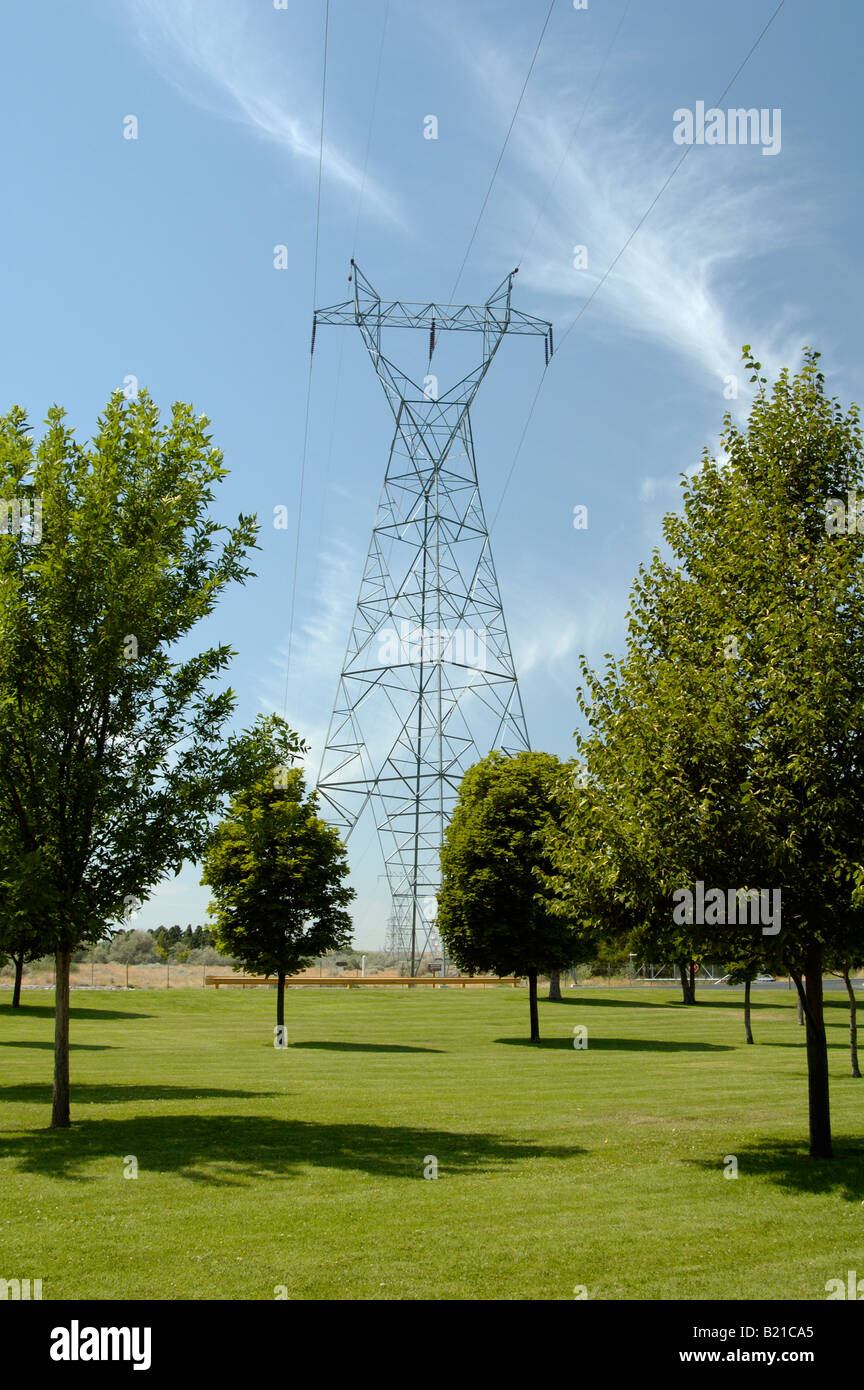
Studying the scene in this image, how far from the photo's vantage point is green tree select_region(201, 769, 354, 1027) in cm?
4172

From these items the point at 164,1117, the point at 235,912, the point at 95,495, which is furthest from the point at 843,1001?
the point at 95,495

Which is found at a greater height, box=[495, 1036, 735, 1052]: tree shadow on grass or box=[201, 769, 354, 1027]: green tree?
box=[201, 769, 354, 1027]: green tree

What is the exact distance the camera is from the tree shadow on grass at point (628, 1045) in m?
39.2

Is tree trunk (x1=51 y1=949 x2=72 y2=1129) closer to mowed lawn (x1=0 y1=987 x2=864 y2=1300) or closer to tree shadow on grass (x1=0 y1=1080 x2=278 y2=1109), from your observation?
mowed lawn (x1=0 y1=987 x2=864 y2=1300)

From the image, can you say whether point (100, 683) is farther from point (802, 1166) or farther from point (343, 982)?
point (343, 982)

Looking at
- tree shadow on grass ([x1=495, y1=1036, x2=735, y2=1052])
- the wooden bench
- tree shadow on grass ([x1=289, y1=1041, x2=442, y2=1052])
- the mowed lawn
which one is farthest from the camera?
the wooden bench

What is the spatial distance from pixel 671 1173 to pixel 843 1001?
59033 millimetres

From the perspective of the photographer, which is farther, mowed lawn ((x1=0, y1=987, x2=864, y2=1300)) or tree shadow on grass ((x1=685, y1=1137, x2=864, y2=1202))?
tree shadow on grass ((x1=685, y1=1137, x2=864, y2=1202))

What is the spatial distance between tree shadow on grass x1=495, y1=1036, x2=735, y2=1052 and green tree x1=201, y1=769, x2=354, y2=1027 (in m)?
7.98

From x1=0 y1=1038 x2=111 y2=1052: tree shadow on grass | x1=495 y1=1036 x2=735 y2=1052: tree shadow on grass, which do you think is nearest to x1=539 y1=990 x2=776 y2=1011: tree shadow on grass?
x1=495 y1=1036 x2=735 y2=1052: tree shadow on grass

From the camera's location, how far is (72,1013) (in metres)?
53.6

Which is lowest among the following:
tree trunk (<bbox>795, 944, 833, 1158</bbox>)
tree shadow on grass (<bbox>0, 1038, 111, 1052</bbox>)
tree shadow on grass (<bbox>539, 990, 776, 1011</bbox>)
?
tree shadow on grass (<bbox>539, 990, 776, 1011</bbox>)

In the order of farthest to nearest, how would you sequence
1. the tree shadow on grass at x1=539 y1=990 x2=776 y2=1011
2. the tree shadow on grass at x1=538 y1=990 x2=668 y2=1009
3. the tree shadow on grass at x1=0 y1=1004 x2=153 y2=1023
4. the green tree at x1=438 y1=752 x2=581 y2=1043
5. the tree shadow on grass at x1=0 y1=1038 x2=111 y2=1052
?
the tree shadow on grass at x1=539 y1=990 x2=776 y2=1011, the tree shadow on grass at x1=538 y1=990 x2=668 y2=1009, the tree shadow on grass at x1=0 y1=1004 x2=153 y2=1023, the green tree at x1=438 y1=752 x2=581 y2=1043, the tree shadow on grass at x1=0 y1=1038 x2=111 y2=1052
